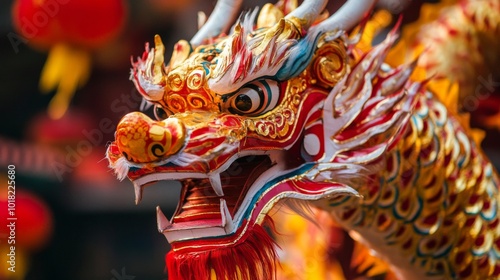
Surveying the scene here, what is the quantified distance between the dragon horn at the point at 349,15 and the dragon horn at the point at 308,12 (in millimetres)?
25

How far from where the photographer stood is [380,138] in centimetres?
150

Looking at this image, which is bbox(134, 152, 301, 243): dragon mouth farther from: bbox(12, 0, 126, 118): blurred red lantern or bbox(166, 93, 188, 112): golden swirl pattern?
bbox(12, 0, 126, 118): blurred red lantern

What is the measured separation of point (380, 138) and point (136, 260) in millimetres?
1419

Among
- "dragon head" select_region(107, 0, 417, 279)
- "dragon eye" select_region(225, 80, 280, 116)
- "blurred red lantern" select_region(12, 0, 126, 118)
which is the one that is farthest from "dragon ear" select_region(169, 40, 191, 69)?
"blurred red lantern" select_region(12, 0, 126, 118)

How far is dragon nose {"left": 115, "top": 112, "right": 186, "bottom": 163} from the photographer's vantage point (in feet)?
4.00

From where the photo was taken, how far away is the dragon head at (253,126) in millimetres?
1271

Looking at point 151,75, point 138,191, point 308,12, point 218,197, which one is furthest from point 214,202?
point 308,12

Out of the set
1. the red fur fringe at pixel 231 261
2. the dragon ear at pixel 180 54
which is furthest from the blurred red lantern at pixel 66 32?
the red fur fringe at pixel 231 261

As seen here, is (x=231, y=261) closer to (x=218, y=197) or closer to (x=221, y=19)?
(x=218, y=197)

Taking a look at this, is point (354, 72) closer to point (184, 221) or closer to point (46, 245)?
point (184, 221)

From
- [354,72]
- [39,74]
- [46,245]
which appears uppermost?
[39,74]

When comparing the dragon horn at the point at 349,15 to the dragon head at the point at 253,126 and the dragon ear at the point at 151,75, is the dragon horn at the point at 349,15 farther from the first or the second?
the dragon ear at the point at 151,75

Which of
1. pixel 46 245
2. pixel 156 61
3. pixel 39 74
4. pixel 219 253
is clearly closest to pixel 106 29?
pixel 39 74

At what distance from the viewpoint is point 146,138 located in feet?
4.00
